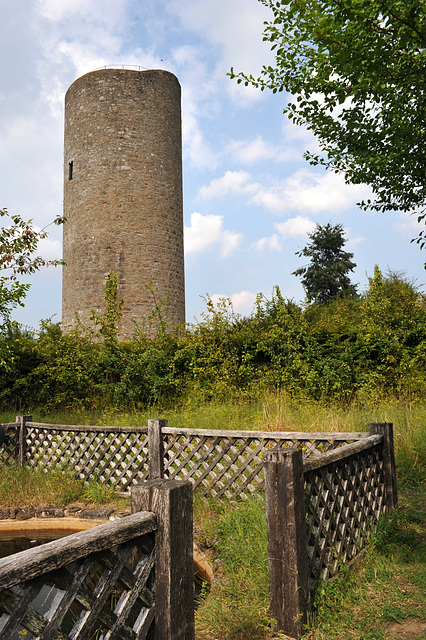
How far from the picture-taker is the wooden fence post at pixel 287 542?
2.57m

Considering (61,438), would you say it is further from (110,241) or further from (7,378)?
(110,241)

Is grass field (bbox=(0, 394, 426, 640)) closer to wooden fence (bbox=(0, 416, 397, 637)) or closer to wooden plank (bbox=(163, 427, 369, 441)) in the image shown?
wooden fence (bbox=(0, 416, 397, 637))

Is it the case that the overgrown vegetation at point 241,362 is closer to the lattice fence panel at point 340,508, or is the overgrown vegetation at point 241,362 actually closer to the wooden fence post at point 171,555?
the lattice fence panel at point 340,508

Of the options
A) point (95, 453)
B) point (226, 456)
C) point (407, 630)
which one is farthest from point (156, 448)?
point (407, 630)

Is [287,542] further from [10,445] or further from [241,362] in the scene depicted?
[241,362]

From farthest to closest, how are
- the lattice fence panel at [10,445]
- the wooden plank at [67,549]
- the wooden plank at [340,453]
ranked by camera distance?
the lattice fence panel at [10,445]
the wooden plank at [340,453]
the wooden plank at [67,549]

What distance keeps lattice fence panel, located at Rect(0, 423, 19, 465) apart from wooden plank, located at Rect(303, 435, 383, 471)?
18.8 ft

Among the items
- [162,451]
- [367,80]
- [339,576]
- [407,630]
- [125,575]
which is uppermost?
[367,80]

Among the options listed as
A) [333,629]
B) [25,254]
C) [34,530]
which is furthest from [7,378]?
[333,629]

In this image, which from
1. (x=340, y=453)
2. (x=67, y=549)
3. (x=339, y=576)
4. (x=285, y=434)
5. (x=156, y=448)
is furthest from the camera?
(x=156, y=448)

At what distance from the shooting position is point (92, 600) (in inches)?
61.3

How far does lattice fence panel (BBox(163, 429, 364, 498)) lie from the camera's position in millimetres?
4773

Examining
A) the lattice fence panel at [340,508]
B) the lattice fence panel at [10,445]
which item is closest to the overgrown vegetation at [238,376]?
the lattice fence panel at [10,445]

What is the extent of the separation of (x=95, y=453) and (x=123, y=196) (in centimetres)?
→ 1087
